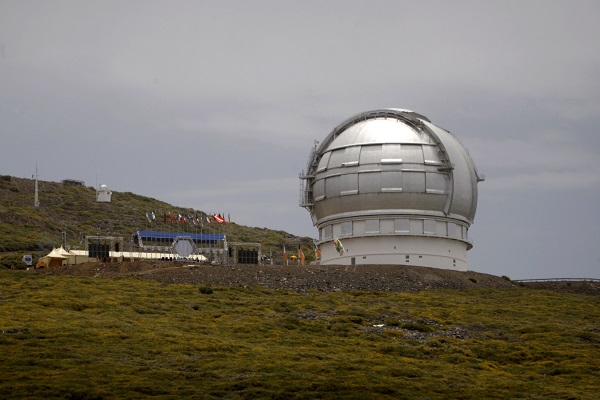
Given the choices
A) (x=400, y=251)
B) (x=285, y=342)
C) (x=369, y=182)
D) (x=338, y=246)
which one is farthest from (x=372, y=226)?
(x=285, y=342)

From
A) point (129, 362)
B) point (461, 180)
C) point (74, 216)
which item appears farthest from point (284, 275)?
point (74, 216)

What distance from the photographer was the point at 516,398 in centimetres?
4562

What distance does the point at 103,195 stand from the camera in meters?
160

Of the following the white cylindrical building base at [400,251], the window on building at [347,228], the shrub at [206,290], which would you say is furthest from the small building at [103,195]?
the shrub at [206,290]

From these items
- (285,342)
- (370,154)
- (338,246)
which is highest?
(370,154)

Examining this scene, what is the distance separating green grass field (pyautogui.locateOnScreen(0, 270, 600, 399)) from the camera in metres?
45.2

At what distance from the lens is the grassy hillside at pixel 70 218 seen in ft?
401

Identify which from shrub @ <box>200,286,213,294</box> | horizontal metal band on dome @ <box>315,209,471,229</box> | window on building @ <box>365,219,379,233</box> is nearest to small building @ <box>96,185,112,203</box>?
horizontal metal band on dome @ <box>315,209,471,229</box>

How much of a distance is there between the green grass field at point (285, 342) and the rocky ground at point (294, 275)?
2.29 m

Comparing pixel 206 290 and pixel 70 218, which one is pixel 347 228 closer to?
pixel 206 290

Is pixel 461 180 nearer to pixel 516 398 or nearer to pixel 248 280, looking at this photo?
pixel 248 280

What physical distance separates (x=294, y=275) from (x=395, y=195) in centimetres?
1179

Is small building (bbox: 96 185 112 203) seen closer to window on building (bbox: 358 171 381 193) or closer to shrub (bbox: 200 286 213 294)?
window on building (bbox: 358 171 381 193)

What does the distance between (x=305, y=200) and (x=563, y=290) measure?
2201cm
